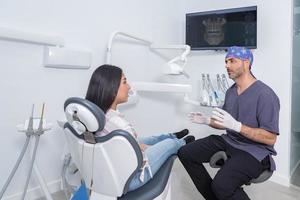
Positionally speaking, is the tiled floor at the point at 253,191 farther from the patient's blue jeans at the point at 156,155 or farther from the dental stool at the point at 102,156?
the dental stool at the point at 102,156

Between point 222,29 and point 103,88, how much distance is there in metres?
1.64

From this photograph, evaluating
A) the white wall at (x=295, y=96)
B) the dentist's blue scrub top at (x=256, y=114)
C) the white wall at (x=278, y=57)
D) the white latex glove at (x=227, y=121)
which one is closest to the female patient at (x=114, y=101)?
the white latex glove at (x=227, y=121)

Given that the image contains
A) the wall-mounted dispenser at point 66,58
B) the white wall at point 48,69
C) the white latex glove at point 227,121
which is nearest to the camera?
the white latex glove at point 227,121

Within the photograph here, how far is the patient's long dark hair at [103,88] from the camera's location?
4.30ft

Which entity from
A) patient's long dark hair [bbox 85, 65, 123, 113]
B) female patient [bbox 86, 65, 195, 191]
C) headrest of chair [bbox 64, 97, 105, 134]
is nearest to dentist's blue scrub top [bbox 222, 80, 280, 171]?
female patient [bbox 86, 65, 195, 191]

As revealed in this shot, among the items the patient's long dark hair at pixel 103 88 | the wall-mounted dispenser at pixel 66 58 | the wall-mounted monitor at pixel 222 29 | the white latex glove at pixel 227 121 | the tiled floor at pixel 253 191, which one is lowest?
the tiled floor at pixel 253 191

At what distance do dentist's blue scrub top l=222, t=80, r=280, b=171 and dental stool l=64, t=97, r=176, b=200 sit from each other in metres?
0.56

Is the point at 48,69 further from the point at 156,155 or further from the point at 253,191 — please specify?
the point at 253,191

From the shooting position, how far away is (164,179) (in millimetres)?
1341

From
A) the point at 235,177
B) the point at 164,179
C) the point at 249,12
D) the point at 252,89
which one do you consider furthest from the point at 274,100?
the point at 249,12

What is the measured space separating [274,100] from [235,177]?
48 cm

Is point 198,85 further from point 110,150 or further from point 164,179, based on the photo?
point 110,150

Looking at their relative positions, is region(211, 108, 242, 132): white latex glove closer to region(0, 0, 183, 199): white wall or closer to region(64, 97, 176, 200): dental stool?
region(64, 97, 176, 200): dental stool

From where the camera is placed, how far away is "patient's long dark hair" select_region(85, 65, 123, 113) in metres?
1.31
